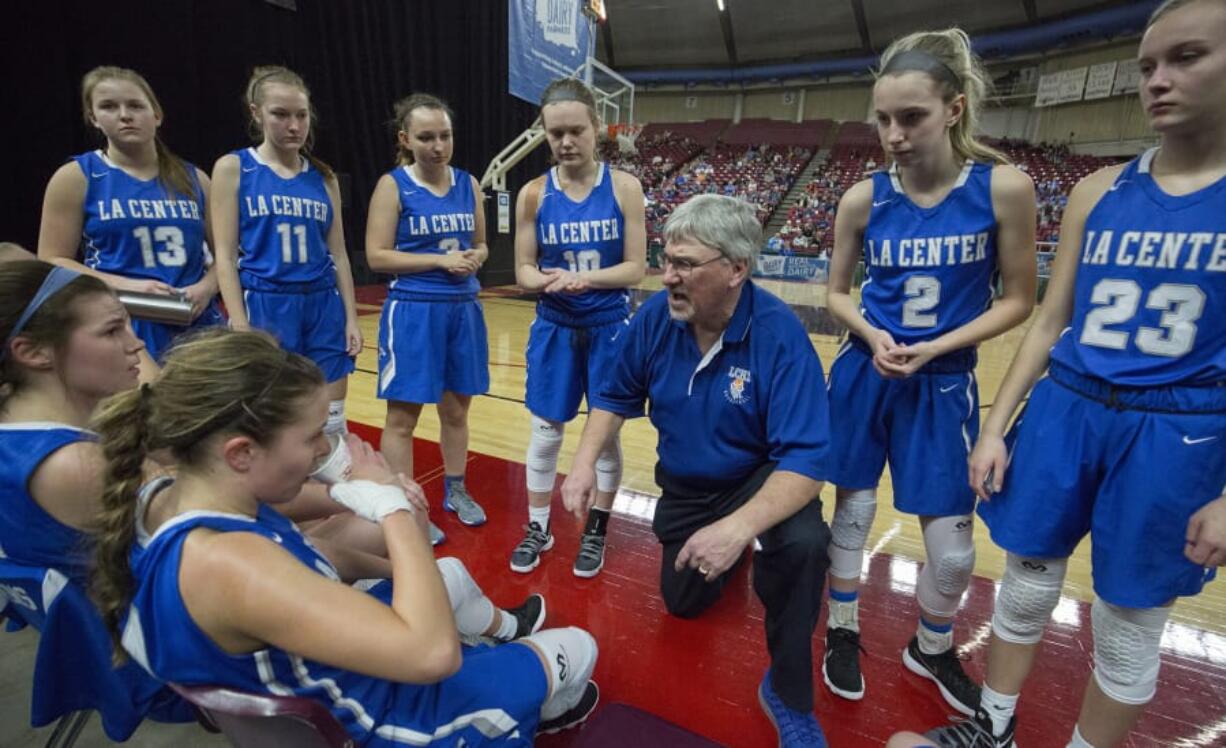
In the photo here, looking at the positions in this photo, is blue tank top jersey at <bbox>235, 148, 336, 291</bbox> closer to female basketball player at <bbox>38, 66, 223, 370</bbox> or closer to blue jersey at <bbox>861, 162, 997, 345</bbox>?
female basketball player at <bbox>38, 66, 223, 370</bbox>

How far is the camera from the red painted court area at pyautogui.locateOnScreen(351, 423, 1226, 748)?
6.00 feet

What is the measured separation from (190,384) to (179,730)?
48.7 inches

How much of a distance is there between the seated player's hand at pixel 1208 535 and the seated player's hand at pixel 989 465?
14.5 inches

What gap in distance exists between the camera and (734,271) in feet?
5.65

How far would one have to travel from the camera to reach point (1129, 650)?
4.63 ft

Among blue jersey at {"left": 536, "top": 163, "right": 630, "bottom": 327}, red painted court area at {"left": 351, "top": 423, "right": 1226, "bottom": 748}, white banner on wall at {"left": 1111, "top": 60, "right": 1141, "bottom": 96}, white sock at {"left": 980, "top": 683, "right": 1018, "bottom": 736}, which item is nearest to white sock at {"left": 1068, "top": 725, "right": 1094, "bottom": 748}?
white sock at {"left": 980, "top": 683, "right": 1018, "bottom": 736}

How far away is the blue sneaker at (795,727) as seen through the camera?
5.47 ft

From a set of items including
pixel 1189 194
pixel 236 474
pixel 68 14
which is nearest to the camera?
pixel 236 474

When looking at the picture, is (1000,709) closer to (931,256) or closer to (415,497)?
(931,256)

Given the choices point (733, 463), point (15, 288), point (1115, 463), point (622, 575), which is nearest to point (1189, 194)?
point (1115, 463)

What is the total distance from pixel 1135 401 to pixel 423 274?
2.44 m

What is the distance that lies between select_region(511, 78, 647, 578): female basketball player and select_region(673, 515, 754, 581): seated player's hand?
1.06m

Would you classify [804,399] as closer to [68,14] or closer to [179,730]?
[179,730]

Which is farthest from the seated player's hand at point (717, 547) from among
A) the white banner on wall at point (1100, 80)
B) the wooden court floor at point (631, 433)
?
the white banner on wall at point (1100, 80)
